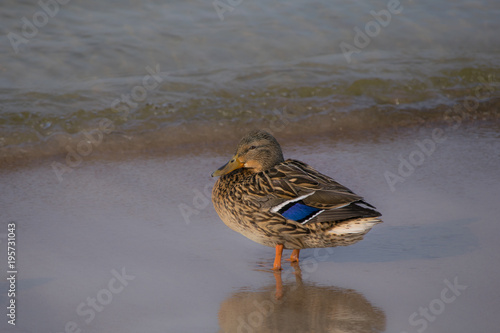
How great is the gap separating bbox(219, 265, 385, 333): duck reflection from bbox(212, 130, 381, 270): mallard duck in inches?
14.3

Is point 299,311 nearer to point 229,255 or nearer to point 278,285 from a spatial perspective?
point 278,285

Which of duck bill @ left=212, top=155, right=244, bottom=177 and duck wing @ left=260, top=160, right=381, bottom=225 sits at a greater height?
duck wing @ left=260, top=160, right=381, bottom=225

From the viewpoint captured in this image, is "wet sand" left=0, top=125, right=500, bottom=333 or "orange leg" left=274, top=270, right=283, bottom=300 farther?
"orange leg" left=274, top=270, right=283, bottom=300

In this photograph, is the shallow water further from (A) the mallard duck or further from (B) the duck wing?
(B) the duck wing

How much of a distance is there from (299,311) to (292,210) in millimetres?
809

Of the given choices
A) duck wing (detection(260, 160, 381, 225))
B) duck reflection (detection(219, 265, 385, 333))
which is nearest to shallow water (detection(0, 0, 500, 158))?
duck wing (detection(260, 160, 381, 225))

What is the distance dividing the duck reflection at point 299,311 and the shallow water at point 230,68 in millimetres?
2947

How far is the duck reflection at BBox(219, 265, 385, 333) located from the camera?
373cm

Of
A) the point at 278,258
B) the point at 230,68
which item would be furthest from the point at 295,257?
the point at 230,68

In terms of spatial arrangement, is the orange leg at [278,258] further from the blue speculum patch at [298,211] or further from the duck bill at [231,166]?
the duck bill at [231,166]

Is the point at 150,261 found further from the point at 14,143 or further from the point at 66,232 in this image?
the point at 14,143

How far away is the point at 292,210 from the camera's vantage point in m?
4.54

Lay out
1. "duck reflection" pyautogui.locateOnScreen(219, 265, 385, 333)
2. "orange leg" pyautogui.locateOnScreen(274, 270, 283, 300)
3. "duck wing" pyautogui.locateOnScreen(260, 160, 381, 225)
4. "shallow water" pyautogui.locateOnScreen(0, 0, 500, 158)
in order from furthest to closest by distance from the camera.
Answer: "shallow water" pyautogui.locateOnScreen(0, 0, 500, 158), "duck wing" pyautogui.locateOnScreen(260, 160, 381, 225), "orange leg" pyautogui.locateOnScreen(274, 270, 283, 300), "duck reflection" pyautogui.locateOnScreen(219, 265, 385, 333)

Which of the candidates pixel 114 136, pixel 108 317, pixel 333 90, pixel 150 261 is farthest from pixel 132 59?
pixel 108 317
